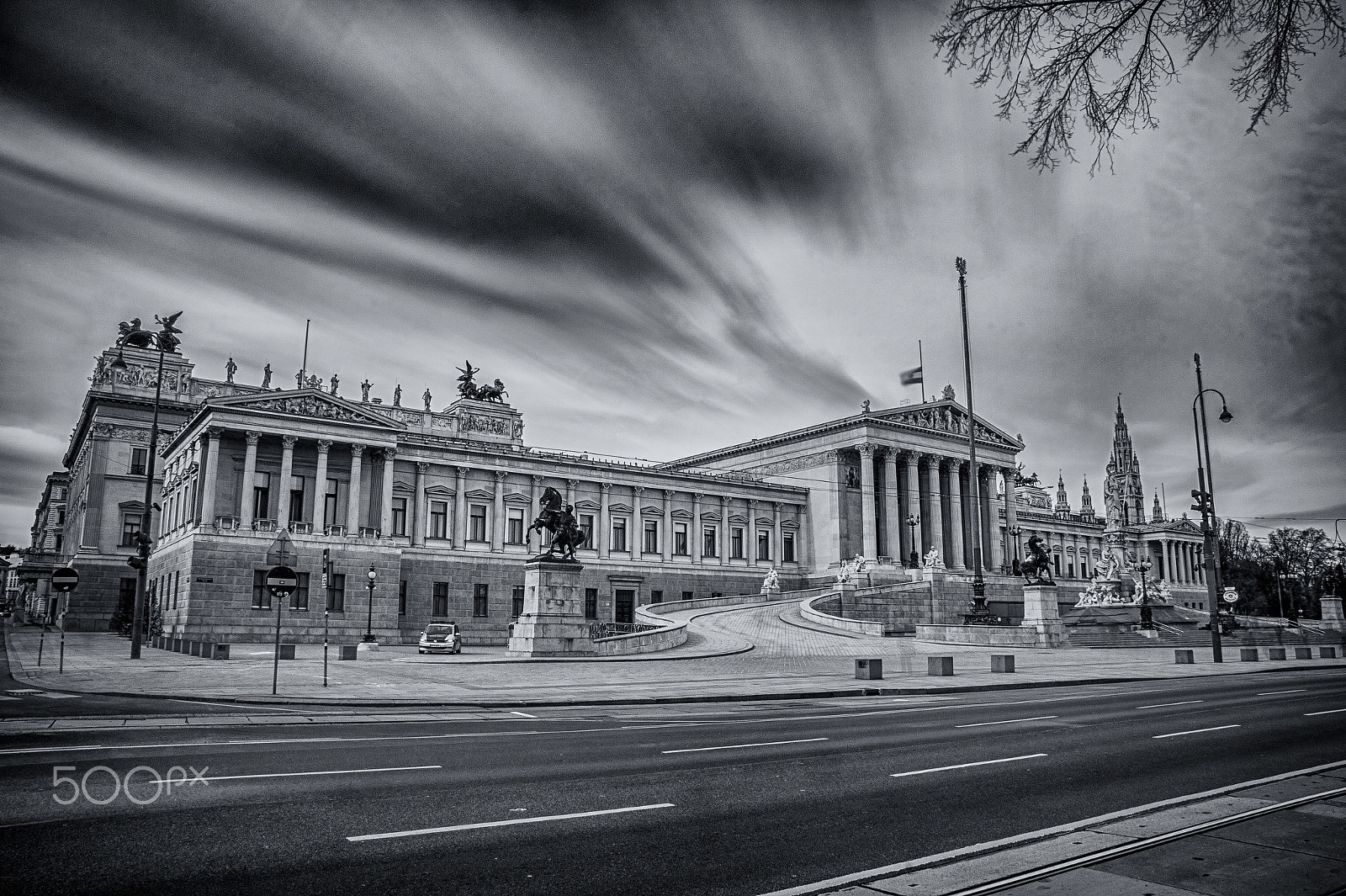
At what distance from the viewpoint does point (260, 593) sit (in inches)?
2345

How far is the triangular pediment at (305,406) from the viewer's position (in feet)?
198

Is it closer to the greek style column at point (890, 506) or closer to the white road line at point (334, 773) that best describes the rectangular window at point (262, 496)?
the greek style column at point (890, 506)

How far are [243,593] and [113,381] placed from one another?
2863 centimetres

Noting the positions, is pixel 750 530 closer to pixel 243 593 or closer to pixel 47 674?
pixel 243 593

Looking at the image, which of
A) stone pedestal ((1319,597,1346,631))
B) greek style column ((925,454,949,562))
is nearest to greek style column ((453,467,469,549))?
greek style column ((925,454,949,562))

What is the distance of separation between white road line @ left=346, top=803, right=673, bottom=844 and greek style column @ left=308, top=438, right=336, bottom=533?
2279 inches

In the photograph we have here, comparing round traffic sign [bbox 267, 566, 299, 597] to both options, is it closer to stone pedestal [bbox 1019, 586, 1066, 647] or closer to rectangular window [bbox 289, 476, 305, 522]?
stone pedestal [bbox 1019, 586, 1066, 647]

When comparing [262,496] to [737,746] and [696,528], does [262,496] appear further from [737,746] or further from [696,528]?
[737,746]

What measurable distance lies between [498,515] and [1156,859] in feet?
228

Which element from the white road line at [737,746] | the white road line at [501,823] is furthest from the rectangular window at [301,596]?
the white road line at [501,823]

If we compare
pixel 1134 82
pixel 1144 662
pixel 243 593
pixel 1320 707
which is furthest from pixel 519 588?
pixel 1134 82

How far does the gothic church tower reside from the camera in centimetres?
17750

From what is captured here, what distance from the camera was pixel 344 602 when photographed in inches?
2430

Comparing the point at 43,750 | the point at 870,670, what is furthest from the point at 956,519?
the point at 43,750
